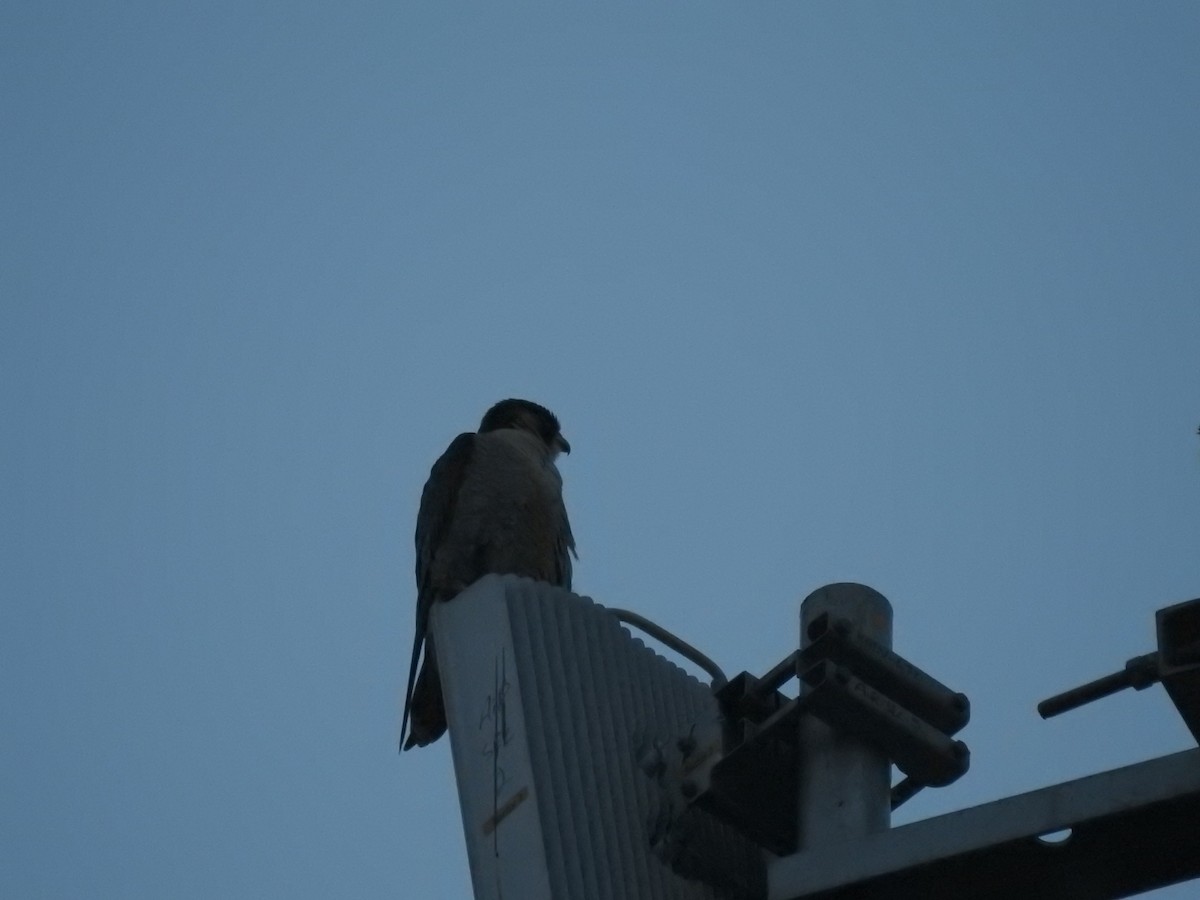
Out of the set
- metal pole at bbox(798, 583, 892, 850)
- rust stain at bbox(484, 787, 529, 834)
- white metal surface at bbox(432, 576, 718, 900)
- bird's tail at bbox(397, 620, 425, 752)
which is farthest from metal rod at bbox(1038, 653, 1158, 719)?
bird's tail at bbox(397, 620, 425, 752)

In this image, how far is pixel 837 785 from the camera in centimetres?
258

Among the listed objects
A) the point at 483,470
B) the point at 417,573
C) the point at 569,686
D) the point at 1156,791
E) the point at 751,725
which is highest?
the point at 483,470

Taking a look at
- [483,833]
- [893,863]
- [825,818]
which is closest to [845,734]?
[825,818]

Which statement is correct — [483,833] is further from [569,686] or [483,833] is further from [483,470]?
[483,470]

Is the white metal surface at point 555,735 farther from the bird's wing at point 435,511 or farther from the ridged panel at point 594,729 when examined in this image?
the bird's wing at point 435,511

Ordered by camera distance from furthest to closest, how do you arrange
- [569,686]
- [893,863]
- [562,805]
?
[569,686], [562,805], [893,863]

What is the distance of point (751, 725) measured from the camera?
108 inches

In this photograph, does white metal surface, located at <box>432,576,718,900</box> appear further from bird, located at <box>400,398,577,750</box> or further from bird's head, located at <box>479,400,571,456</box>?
bird's head, located at <box>479,400,571,456</box>

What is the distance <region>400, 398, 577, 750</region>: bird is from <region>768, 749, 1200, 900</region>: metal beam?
138 inches

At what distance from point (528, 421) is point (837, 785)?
551 cm

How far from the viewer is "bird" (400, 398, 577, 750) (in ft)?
20.5

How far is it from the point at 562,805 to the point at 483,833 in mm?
174

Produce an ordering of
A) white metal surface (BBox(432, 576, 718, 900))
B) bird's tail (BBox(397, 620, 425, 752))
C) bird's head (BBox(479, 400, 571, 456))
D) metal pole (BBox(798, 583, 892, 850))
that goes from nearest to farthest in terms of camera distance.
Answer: metal pole (BBox(798, 583, 892, 850))
white metal surface (BBox(432, 576, 718, 900))
bird's tail (BBox(397, 620, 425, 752))
bird's head (BBox(479, 400, 571, 456))

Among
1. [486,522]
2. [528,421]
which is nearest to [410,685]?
[486,522]
